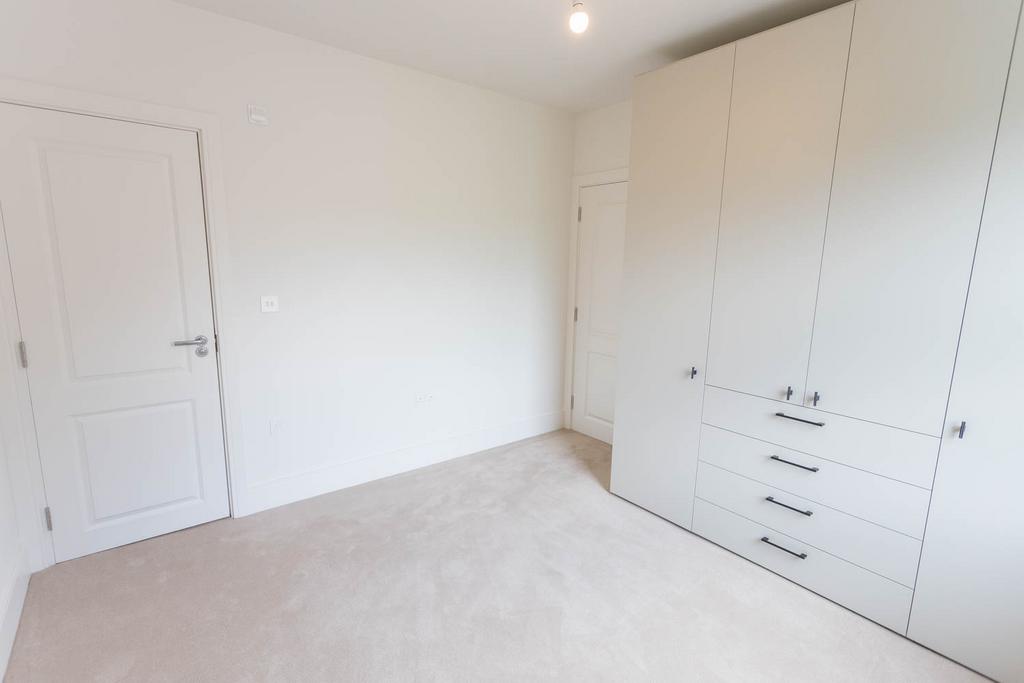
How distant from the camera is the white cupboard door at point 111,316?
210 centimetres

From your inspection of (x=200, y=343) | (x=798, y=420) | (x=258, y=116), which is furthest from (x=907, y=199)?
(x=200, y=343)

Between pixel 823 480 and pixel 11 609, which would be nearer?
pixel 11 609

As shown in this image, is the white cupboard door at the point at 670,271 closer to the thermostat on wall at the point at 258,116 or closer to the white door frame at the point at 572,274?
the white door frame at the point at 572,274

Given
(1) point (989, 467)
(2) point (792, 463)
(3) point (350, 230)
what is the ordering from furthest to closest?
(3) point (350, 230)
(2) point (792, 463)
(1) point (989, 467)

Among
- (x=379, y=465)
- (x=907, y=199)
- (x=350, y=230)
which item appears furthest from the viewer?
(x=379, y=465)

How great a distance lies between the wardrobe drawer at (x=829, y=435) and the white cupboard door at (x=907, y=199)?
0.06 m

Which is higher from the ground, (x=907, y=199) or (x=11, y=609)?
(x=907, y=199)

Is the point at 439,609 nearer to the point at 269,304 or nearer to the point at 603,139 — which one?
the point at 269,304

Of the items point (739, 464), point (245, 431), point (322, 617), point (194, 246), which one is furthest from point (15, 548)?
point (739, 464)

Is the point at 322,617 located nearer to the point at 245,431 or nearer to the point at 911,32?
the point at 245,431

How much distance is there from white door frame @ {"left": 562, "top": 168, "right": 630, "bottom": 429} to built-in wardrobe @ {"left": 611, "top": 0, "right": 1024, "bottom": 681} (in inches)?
43.5

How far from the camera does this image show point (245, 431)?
2.72 meters

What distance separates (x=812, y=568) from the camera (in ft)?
7.11

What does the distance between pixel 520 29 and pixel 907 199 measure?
197 cm
